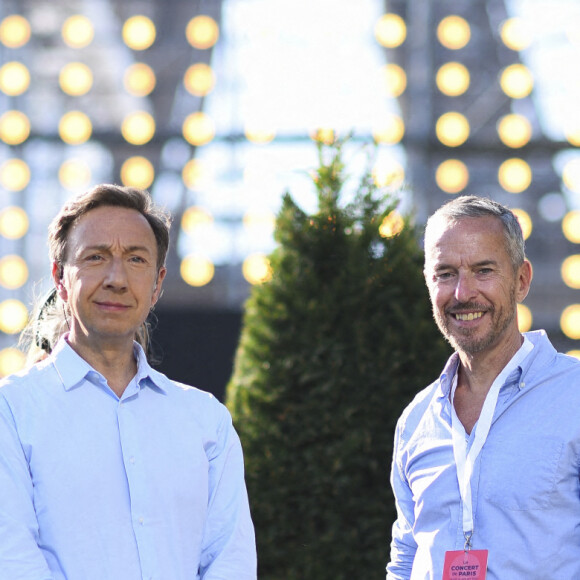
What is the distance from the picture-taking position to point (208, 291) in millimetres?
7031

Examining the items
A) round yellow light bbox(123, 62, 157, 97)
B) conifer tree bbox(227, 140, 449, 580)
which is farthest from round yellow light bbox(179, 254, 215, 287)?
conifer tree bbox(227, 140, 449, 580)

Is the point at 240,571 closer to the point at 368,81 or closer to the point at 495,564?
the point at 495,564

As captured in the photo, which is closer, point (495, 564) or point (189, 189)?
point (495, 564)

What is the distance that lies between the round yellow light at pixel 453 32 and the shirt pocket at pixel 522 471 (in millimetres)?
5193

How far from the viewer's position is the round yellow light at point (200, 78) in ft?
23.4

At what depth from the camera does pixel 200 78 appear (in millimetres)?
7156

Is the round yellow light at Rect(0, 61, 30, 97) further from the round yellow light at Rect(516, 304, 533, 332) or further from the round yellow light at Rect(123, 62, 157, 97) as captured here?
the round yellow light at Rect(516, 304, 533, 332)

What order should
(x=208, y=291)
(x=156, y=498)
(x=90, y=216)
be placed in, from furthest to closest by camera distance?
(x=208, y=291) → (x=90, y=216) → (x=156, y=498)

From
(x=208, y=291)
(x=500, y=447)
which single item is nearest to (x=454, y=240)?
(x=500, y=447)

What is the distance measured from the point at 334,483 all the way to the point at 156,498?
5.21 feet

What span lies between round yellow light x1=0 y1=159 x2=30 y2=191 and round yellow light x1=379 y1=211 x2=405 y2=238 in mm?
3825

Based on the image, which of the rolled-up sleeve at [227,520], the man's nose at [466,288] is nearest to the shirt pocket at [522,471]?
the man's nose at [466,288]

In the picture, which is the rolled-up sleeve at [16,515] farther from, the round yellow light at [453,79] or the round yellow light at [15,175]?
the round yellow light at [453,79]

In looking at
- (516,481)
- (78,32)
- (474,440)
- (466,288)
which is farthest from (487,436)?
(78,32)
